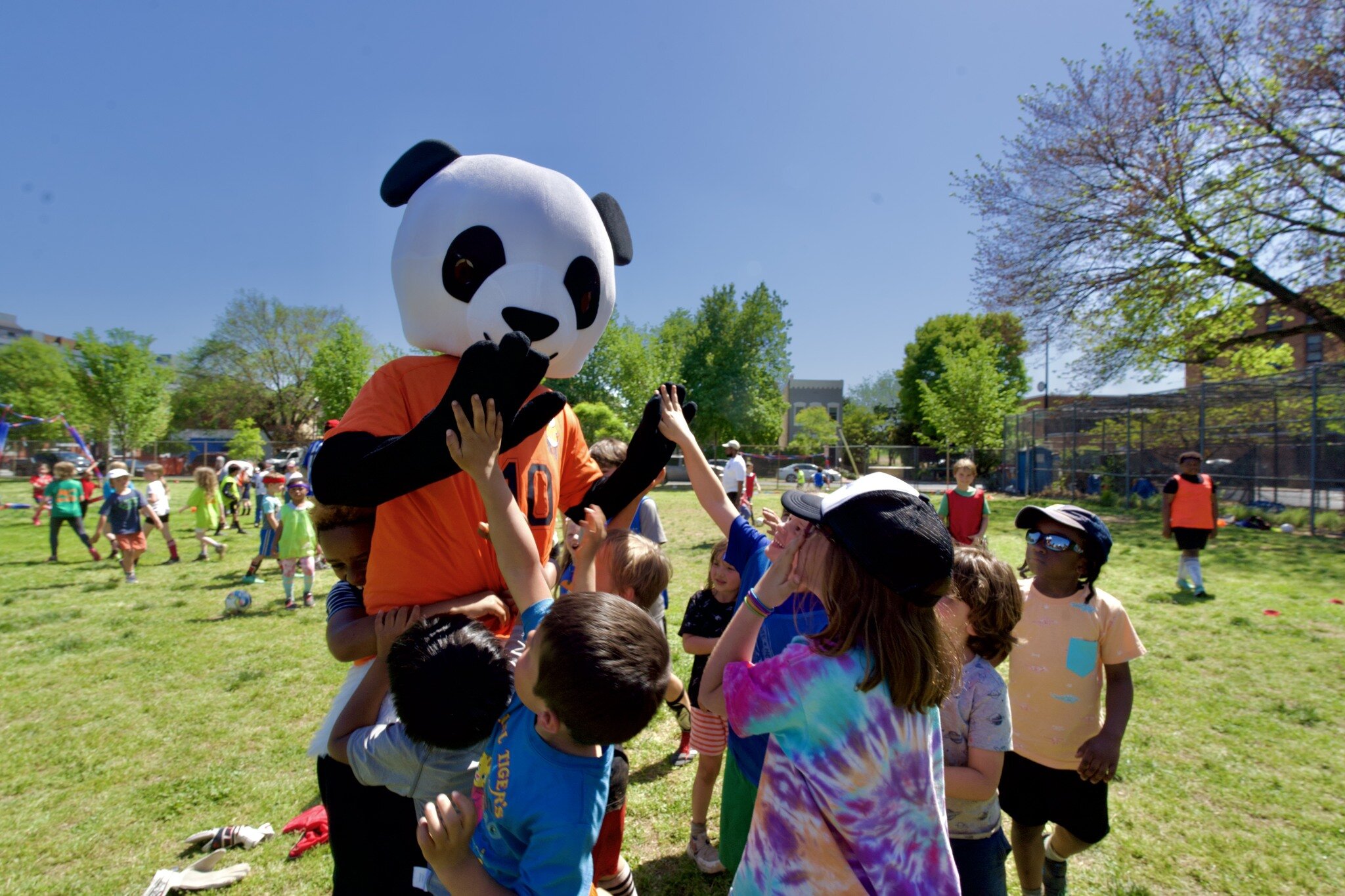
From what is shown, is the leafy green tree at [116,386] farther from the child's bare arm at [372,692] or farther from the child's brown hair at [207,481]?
the child's bare arm at [372,692]

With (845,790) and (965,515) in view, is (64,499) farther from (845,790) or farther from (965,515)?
(845,790)

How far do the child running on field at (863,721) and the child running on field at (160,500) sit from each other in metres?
12.9

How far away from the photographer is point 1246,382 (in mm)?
A: 16312

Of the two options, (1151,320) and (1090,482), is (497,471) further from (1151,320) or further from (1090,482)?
(1090,482)

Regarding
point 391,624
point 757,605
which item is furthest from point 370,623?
point 757,605

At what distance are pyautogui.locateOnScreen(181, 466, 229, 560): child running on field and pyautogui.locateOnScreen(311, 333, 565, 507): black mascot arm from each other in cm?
1186

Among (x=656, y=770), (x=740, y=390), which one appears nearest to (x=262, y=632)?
(x=656, y=770)

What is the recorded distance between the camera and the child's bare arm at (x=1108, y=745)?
8.18 ft

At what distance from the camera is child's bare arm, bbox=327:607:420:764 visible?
175 cm

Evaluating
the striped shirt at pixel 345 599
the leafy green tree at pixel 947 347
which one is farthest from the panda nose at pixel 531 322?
the leafy green tree at pixel 947 347

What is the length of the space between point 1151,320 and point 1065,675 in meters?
17.9

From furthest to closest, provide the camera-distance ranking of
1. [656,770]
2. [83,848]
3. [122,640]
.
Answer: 1. [122,640]
2. [656,770]
3. [83,848]

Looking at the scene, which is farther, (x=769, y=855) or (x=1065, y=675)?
(x=1065, y=675)

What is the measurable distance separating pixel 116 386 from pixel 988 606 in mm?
49746
